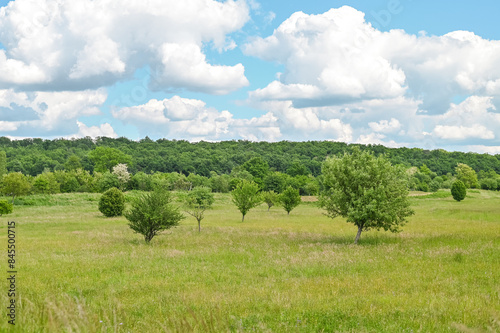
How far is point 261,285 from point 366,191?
1356 cm

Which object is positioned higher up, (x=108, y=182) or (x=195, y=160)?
(x=195, y=160)

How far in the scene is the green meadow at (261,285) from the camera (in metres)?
8.42

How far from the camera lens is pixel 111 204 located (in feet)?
185

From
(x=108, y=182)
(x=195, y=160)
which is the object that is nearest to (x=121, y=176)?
(x=108, y=182)

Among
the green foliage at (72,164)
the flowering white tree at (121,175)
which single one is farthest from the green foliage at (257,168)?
the green foliage at (72,164)

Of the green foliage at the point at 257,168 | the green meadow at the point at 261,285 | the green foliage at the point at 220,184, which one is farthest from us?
the green foliage at the point at 257,168

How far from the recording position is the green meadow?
8.42 meters

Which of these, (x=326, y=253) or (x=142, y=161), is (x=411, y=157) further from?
(x=326, y=253)

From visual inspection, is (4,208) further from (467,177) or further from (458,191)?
(467,177)

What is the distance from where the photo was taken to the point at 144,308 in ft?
35.9

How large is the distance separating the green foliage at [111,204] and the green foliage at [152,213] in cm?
2856

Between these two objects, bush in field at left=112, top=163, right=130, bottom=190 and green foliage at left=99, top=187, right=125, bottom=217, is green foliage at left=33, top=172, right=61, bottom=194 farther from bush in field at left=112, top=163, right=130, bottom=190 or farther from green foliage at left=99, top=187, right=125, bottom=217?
green foliage at left=99, top=187, right=125, bottom=217

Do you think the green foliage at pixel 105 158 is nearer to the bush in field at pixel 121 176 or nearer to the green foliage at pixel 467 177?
the bush in field at pixel 121 176

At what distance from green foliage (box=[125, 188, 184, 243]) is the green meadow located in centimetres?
148
